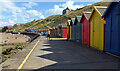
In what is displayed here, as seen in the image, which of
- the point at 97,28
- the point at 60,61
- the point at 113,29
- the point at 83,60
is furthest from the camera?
the point at 97,28

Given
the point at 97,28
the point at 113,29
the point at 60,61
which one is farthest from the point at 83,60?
the point at 97,28

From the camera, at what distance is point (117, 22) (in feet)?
22.3

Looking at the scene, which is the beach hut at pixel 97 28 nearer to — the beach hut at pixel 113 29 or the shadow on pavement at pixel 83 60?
the beach hut at pixel 113 29

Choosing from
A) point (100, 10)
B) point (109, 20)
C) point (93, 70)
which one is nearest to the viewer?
point (93, 70)

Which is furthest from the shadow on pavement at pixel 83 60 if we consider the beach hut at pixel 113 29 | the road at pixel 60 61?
the beach hut at pixel 113 29

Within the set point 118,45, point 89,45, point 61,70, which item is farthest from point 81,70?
point 89,45

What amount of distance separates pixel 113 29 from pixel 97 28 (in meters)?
2.18

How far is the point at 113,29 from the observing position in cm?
721

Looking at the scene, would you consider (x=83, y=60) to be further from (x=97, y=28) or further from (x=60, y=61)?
(x=97, y=28)

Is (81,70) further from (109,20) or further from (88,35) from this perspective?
(88,35)

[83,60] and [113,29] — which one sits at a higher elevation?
[113,29]

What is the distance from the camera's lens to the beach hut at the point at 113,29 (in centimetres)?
677

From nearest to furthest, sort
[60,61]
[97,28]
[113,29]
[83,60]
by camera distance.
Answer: [60,61]
[83,60]
[113,29]
[97,28]

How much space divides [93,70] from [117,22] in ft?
12.3
